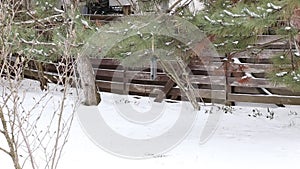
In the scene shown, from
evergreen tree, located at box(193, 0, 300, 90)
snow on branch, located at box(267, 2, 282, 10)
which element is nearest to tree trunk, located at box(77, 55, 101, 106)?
evergreen tree, located at box(193, 0, 300, 90)

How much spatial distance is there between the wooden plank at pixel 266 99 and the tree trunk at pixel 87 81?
2180 millimetres

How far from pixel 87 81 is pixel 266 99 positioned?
2.79 m

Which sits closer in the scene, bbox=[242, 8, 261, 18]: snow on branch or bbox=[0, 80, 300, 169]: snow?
bbox=[242, 8, 261, 18]: snow on branch

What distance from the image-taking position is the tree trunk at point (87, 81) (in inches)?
255

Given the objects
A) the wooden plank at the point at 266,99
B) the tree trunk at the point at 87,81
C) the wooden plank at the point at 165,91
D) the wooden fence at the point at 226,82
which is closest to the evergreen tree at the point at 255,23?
the wooden fence at the point at 226,82

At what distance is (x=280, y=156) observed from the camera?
13.3 ft

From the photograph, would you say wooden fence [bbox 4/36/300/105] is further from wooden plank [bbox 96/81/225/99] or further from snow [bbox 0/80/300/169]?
snow [bbox 0/80/300/169]

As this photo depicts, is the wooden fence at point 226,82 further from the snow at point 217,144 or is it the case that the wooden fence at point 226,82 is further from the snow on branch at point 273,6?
→ the snow on branch at point 273,6

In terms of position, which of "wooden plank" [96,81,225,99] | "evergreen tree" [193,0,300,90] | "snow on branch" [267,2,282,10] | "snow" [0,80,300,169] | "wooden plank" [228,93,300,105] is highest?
"snow on branch" [267,2,282,10]

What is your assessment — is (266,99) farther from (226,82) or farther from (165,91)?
(165,91)

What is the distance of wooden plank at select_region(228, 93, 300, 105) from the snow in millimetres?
149

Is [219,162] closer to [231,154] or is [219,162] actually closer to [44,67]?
[231,154]

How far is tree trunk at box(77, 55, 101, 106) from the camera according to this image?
6.48 metres

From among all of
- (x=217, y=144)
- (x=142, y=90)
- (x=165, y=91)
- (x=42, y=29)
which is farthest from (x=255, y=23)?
(x=142, y=90)
